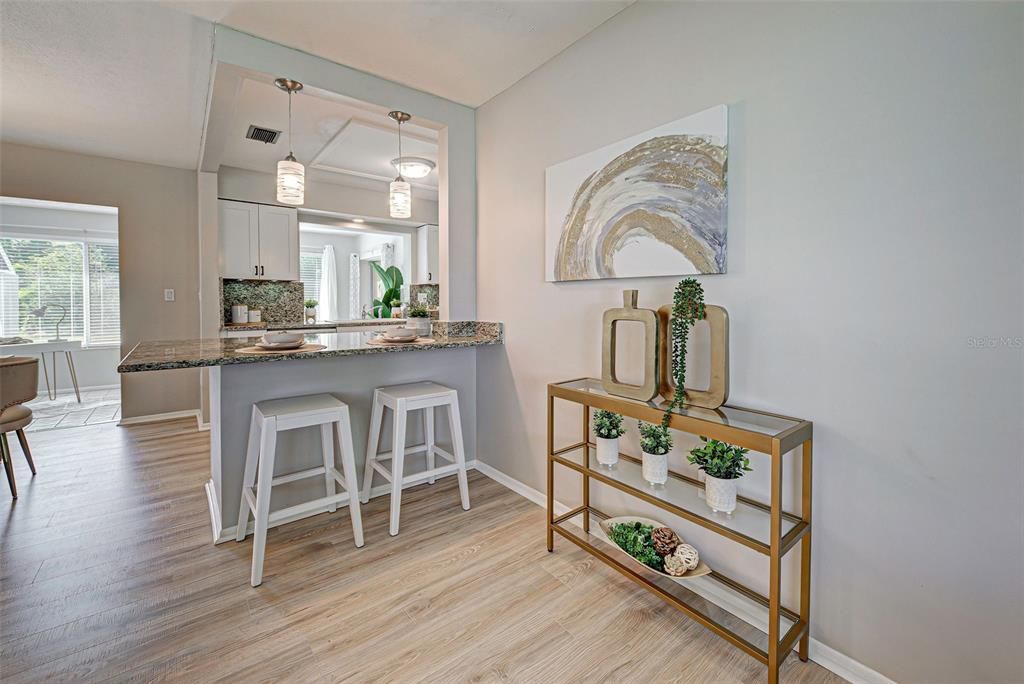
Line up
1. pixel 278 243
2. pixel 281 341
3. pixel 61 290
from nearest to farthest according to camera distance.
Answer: pixel 281 341, pixel 278 243, pixel 61 290

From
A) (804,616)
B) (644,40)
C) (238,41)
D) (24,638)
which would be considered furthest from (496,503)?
(238,41)

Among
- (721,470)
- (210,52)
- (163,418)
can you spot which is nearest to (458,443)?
(721,470)

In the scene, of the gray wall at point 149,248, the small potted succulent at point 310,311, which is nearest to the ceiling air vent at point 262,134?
the gray wall at point 149,248

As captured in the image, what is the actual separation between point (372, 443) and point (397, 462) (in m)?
0.33

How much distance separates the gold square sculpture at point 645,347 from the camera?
1.60 m

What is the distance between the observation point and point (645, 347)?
5.41 feet

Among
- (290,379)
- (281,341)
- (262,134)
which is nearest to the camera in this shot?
(281,341)

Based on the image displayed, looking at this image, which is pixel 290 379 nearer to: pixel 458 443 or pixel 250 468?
pixel 250 468

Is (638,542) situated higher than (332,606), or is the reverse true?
(638,542)

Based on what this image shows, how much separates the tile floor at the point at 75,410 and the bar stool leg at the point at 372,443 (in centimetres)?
349

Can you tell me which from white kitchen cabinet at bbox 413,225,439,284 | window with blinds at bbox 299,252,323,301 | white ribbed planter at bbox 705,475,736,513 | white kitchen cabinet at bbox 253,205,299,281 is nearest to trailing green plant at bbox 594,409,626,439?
white ribbed planter at bbox 705,475,736,513

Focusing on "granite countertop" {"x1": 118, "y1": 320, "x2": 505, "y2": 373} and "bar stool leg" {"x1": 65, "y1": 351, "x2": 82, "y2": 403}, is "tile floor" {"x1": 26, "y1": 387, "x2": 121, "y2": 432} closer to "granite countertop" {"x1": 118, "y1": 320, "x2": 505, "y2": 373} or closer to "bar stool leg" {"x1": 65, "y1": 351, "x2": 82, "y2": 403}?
"bar stool leg" {"x1": 65, "y1": 351, "x2": 82, "y2": 403}

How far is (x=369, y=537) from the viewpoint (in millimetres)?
2107

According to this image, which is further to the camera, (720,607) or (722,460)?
(720,607)
